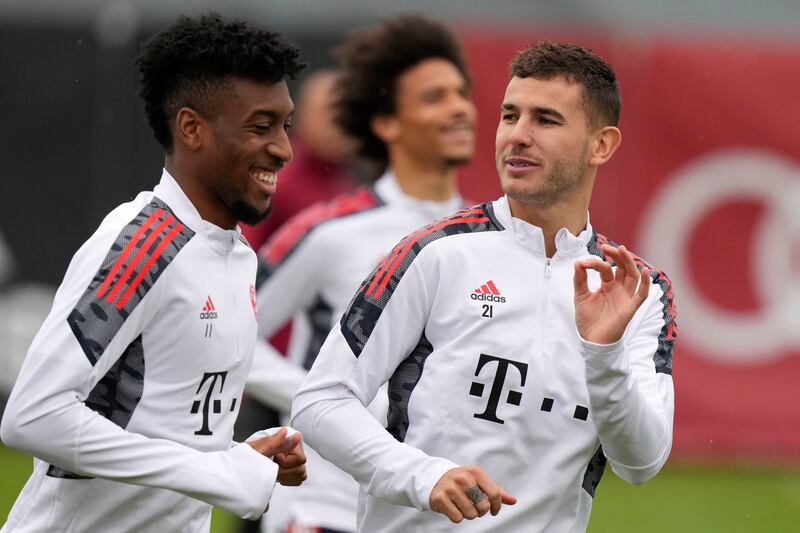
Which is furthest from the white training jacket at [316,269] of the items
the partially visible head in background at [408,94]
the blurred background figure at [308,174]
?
the blurred background figure at [308,174]

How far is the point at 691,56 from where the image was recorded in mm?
11008

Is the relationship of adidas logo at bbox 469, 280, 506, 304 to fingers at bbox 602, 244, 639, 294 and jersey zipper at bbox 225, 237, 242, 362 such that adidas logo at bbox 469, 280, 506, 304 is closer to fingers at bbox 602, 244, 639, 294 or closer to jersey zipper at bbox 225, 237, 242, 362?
fingers at bbox 602, 244, 639, 294

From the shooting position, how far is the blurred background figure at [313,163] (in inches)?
300

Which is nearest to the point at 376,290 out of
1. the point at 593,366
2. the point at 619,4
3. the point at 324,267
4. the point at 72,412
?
the point at 593,366

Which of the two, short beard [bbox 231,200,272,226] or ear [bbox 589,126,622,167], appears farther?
ear [bbox 589,126,622,167]

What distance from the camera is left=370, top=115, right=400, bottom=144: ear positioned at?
6.30m

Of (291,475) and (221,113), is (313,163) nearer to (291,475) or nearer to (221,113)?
(221,113)

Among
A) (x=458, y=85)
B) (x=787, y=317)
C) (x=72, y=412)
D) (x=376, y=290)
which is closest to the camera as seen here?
(x=72, y=412)

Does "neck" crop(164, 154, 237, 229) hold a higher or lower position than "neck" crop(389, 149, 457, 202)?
lower

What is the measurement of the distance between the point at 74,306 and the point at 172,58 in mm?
841

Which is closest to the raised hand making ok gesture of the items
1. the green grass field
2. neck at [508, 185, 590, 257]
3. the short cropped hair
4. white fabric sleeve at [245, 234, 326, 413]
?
neck at [508, 185, 590, 257]

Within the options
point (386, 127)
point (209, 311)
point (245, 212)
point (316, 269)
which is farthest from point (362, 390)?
point (386, 127)

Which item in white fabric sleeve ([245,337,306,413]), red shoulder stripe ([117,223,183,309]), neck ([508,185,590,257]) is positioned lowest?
white fabric sleeve ([245,337,306,413])

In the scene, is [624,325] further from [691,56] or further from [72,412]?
[691,56]
